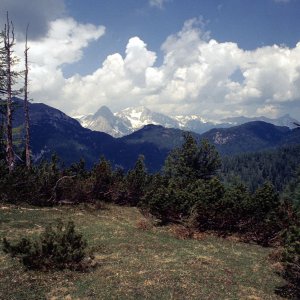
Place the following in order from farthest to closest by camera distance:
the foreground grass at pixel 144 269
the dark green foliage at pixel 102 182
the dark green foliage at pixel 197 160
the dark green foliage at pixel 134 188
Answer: the dark green foliage at pixel 197 160 < the dark green foliage at pixel 134 188 < the dark green foliage at pixel 102 182 < the foreground grass at pixel 144 269

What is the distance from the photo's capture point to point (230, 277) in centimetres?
2092

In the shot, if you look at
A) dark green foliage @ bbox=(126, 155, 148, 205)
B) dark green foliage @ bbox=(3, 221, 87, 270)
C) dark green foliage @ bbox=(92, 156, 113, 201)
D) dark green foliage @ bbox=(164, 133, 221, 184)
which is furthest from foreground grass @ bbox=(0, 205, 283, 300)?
dark green foliage @ bbox=(164, 133, 221, 184)

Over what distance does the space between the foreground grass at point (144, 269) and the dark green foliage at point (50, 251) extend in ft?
2.02

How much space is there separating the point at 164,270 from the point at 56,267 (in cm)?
612

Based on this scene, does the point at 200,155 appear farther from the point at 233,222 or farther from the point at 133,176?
the point at 233,222

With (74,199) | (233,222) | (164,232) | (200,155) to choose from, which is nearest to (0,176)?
(74,199)

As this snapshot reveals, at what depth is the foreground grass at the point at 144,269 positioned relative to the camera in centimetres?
1753

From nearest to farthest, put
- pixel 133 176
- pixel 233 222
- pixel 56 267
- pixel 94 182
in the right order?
pixel 56 267 < pixel 233 222 < pixel 94 182 < pixel 133 176

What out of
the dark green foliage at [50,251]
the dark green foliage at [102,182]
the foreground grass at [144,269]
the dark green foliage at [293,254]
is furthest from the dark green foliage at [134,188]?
the dark green foliage at [293,254]

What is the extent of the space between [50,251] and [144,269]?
5463 mm

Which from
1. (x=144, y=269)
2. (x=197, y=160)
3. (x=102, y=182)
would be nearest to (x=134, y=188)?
(x=102, y=182)

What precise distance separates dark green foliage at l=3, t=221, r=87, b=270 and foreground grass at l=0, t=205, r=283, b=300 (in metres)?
0.62

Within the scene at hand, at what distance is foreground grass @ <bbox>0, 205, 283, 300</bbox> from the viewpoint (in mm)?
17531

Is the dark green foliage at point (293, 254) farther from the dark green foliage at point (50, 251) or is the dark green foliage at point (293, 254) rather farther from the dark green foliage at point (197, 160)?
the dark green foliage at point (197, 160)
